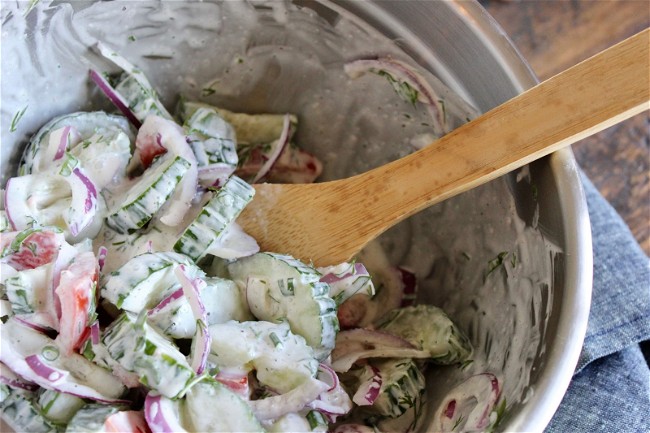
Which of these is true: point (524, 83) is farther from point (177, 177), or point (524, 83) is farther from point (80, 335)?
point (80, 335)

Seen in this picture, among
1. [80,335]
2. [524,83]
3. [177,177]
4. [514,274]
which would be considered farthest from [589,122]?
[80,335]

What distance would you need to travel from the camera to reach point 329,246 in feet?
4.49

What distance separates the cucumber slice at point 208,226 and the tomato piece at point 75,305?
176mm

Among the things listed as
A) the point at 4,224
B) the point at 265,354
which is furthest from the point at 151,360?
the point at 4,224

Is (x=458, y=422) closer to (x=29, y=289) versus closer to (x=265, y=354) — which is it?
(x=265, y=354)

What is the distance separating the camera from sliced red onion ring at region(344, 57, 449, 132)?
1415mm

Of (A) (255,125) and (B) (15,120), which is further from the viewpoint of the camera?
(A) (255,125)

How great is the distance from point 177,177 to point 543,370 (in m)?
0.71

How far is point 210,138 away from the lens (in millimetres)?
1480

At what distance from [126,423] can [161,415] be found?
5cm

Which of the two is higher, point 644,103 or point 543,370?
point 644,103

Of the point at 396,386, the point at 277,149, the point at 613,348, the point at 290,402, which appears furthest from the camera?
the point at 277,149

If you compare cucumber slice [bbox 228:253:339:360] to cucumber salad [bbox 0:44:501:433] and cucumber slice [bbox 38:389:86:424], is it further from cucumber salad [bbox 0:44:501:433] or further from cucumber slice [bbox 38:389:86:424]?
cucumber slice [bbox 38:389:86:424]

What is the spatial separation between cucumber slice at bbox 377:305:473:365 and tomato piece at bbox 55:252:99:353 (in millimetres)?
573
